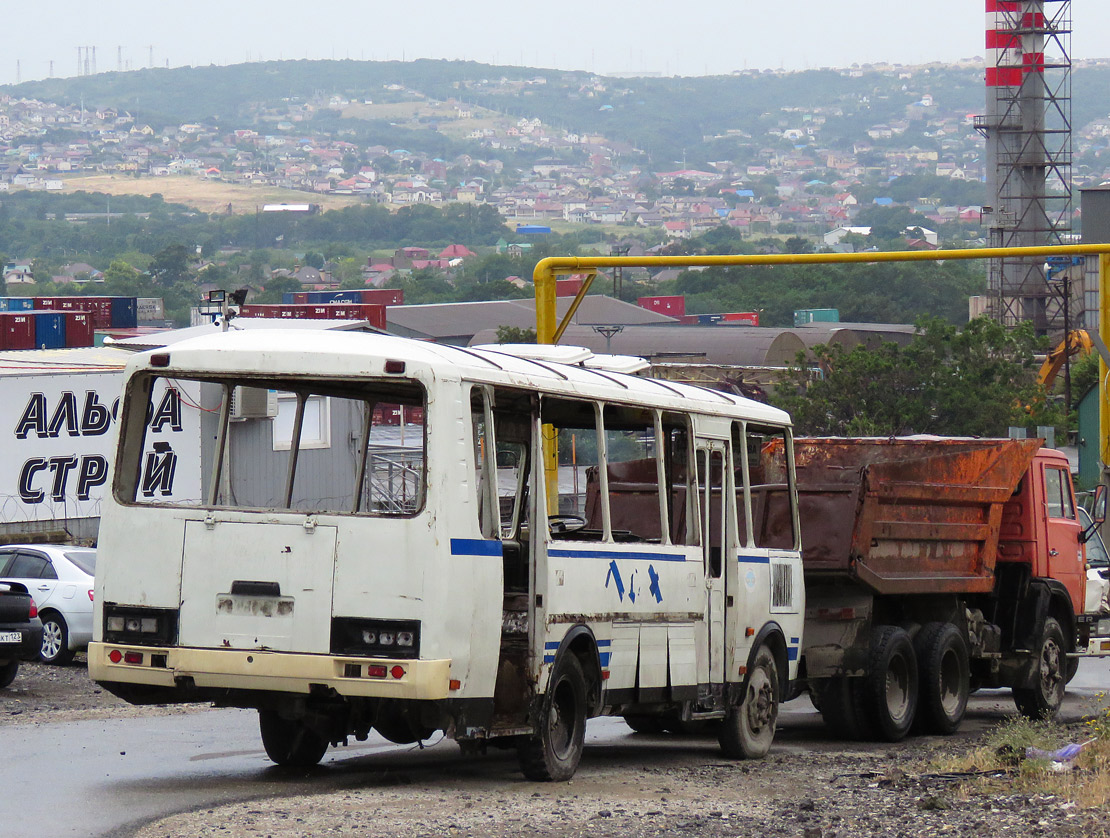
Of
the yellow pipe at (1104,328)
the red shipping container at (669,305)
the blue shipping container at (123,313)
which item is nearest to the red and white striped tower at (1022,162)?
the red shipping container at (669,305)

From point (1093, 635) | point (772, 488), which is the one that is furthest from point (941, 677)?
point (1093, 635)

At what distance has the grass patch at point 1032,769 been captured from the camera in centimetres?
974

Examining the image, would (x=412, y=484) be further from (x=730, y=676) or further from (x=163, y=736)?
(x=163, y=736)

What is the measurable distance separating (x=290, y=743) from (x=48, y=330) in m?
52.3

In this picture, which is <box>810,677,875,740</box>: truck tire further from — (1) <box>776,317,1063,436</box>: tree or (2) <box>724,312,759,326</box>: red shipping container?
(2) <box>724,312,759,326</box>: red shipping container

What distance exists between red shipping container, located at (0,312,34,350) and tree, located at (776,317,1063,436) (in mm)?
26972

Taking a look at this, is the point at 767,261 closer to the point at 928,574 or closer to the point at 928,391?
the point at 928,574

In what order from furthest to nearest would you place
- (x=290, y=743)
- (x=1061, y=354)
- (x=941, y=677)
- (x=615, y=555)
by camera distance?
(x=1061, y=354) < (x=941, y=677) < (x=290, y=743) < (x=615, y=555)

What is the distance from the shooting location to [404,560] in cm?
918

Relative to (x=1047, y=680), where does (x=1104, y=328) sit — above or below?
above

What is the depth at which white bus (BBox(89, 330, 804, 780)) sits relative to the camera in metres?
9.27

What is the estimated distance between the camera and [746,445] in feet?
42.5

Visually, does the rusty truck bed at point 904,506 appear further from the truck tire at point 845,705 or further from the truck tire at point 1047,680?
the truck tire at point 1047,680

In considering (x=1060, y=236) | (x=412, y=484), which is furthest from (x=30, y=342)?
(x=1060, y=236)
